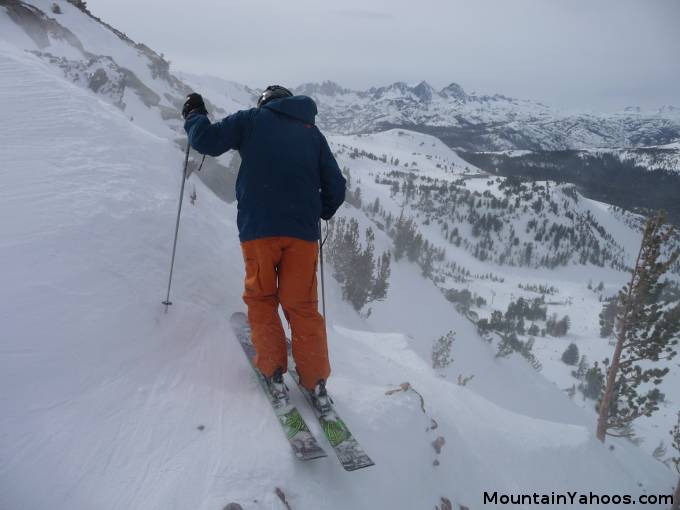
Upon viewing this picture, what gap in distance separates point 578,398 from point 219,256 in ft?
202

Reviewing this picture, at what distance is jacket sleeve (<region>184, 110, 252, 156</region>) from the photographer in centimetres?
319

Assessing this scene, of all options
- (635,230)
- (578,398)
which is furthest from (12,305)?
(635,230)

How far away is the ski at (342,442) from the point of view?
2.97m

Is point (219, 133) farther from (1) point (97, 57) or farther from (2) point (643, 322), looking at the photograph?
(1) point (97, 57)

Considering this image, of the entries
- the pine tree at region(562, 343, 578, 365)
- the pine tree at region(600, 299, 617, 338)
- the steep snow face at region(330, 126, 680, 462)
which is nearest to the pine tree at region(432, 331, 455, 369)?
the pine tree at region(600, 299, 617, 338)

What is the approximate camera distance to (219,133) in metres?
3.19

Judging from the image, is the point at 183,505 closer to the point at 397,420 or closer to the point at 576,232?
the point at 397,420

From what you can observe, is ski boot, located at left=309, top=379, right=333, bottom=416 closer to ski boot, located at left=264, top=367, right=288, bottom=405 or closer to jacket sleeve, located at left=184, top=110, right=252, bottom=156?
ski boot, located at left=264, top=367, right=288, bottom=405

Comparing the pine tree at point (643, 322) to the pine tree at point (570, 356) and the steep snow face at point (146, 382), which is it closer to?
the steep snow face at point (146, 382)

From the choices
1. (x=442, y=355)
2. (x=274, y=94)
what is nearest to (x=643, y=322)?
(x=442, y=355)

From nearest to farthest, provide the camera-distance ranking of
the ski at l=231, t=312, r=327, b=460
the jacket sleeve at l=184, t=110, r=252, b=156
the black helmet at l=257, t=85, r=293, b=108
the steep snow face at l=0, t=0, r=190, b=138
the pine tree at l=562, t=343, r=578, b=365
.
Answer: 1. the ski at l=231, t=312, r=327, b=460
2. the jacket sleeve at l=184, t=110, r=252, b=156
3. the black helmet at l=257, t=85, r=293, b=108
4. the steep snow face at l=0, t=0, r=190, b=138
5. the pine tree at l=562, t=343, r=578, b=365

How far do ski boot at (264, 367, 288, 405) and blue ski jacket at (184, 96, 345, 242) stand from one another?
1.24m

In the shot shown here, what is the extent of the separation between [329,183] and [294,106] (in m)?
0.74

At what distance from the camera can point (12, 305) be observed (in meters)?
2.97
